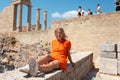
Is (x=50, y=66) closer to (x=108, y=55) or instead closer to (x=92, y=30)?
(x=108, y=55)

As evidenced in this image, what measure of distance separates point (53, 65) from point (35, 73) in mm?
653

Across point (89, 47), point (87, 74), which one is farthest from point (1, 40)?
point (87, 74)

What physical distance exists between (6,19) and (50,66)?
30.1 m

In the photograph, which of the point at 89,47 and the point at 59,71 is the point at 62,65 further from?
the point at 89,47

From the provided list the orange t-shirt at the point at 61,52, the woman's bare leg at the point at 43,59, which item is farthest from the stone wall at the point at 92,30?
the woman's bare leg at the point at 43,59

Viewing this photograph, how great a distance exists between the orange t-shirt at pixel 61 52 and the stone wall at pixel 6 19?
2825 cm

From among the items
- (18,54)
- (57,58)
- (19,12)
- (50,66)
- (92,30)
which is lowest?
(18,54)

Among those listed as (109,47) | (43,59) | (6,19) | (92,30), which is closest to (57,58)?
(43,59)

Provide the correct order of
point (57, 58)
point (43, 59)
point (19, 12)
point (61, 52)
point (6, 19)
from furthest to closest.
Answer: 1. point (6, 19)
2. point (19, 12)
3. point (61, 52)
4. point (57, 58)
5. point (43, 59)

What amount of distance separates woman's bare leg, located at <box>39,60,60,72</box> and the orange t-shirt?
0.15 m

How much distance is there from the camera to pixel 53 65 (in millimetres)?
4938

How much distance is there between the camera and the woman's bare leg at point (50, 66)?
4.70 meters

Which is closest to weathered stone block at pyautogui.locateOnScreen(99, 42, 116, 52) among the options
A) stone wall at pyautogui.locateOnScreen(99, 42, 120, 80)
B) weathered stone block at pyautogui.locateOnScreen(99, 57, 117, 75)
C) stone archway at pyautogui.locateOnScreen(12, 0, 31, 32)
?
stone wall at pyautogui.locateOnScreen(99, 42, 120, 80)

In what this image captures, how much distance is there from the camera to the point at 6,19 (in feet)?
111
